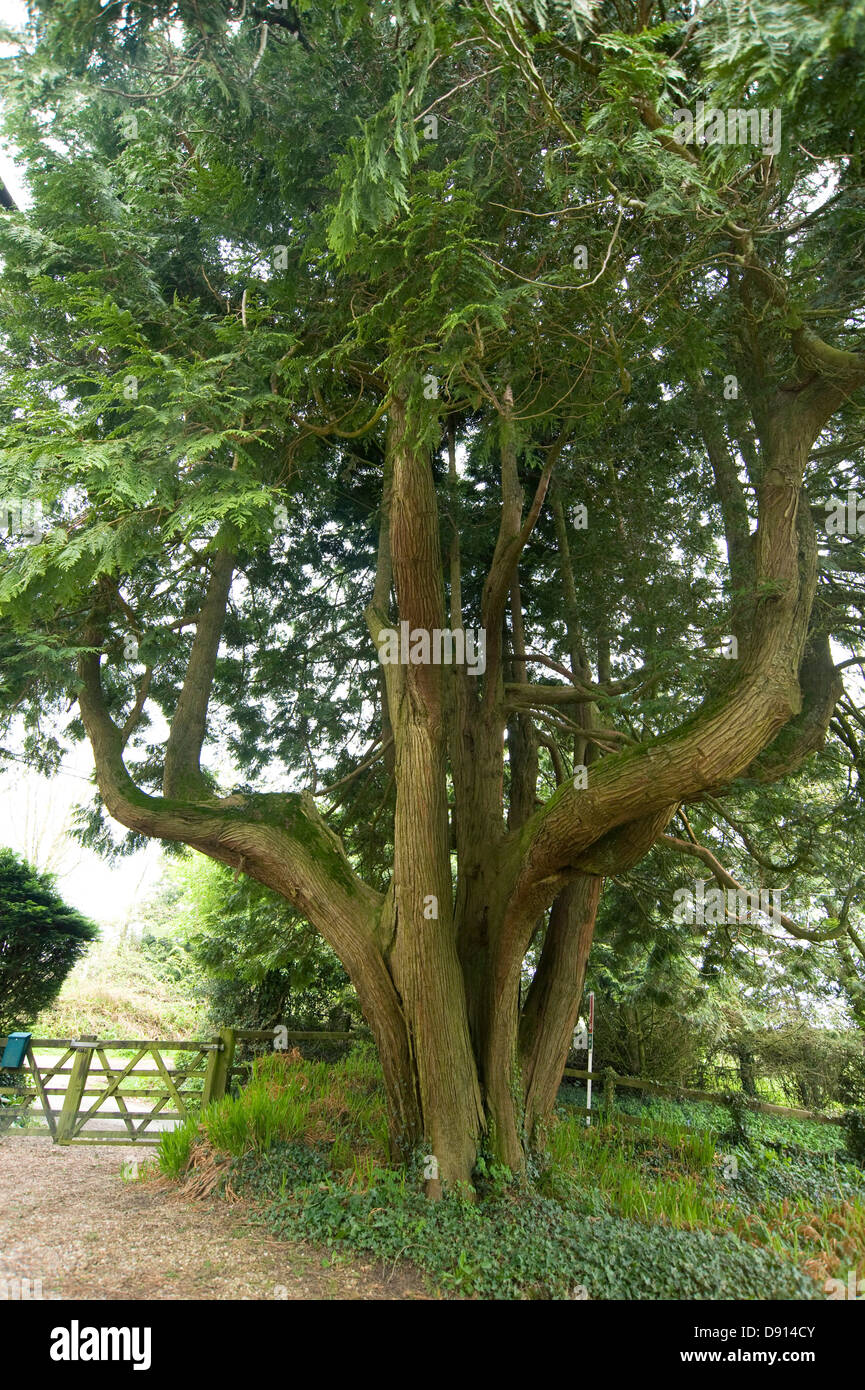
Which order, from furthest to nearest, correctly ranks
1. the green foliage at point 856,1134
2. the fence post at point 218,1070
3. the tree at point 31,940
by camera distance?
the tree at point 31,940 < the fence post at point 218,1070 < the green foliage at point 856,1134

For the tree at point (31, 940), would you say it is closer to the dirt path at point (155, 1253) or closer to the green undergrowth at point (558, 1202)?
the green undergrowth at point (558, 1202)

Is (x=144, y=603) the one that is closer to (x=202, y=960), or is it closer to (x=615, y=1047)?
(x=202, y=960)

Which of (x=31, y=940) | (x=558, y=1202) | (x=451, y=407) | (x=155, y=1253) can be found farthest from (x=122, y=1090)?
(x=451, y=407)

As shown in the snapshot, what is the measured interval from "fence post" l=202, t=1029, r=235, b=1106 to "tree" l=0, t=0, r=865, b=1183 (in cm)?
262

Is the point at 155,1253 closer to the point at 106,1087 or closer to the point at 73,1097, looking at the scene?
the point at 73,1097

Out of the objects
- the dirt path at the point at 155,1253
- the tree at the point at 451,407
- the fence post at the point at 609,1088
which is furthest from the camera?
the fence post at the point at 609,1088

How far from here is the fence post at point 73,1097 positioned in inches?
329

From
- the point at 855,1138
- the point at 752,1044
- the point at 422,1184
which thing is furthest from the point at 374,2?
the point at 752,1044

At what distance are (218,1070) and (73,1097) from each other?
150 cm

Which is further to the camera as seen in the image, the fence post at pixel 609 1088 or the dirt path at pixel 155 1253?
the fence post at pixel 609 1088

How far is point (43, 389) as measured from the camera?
6641mm

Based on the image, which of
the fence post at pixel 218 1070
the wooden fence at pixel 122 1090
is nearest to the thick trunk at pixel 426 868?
the wooden fence at pixel 122 1090

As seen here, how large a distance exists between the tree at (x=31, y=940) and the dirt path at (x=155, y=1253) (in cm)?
431
